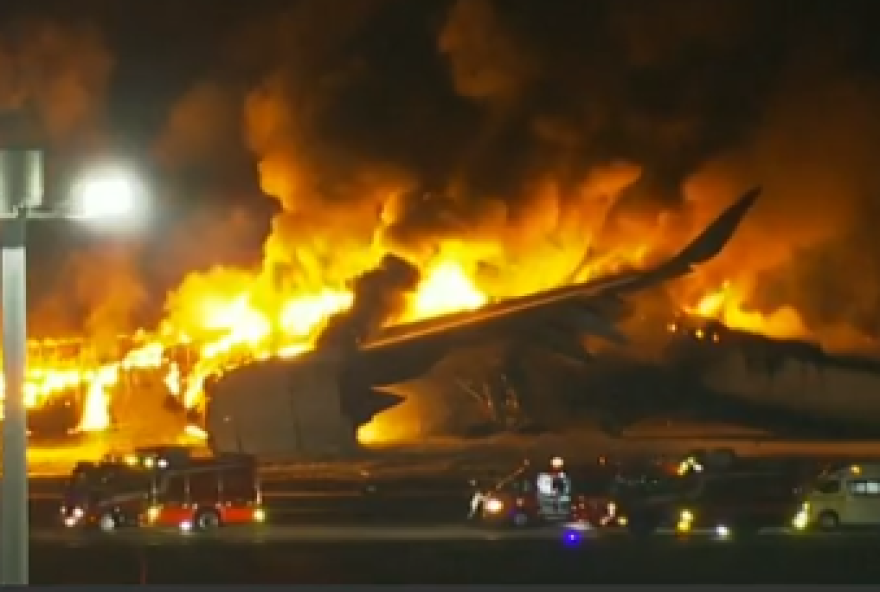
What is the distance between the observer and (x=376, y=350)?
629 cm

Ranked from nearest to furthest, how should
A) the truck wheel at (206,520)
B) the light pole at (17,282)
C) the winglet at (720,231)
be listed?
the light pole at (17,282)
the winglet at (720,231)
the truck wheel at (206,520)

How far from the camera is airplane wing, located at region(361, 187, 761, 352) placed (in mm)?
6219

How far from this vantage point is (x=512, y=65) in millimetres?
6270

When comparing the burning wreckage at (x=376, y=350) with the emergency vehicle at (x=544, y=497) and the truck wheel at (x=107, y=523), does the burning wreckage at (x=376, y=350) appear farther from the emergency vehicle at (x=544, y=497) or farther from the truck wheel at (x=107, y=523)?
the truck wheel at (x=107, y=523)

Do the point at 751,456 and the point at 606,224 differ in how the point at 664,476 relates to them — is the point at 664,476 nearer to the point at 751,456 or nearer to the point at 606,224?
the point at 751,456

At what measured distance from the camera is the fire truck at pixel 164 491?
247 inches

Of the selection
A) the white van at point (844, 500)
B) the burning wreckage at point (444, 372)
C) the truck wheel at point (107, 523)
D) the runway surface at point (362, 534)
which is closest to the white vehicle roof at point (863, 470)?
the white van at point (844, 500)

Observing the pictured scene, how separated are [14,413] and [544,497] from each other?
2178mm

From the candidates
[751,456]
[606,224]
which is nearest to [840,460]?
[751,456]

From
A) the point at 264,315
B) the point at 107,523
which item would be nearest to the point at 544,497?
the point at 264,315

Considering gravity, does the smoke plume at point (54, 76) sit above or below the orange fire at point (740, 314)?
above

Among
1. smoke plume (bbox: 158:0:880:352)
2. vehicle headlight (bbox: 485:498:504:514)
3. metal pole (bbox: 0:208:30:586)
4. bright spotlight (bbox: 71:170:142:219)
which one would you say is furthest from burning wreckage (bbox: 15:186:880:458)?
bright spotlight (bbox: 71:170:142:219)

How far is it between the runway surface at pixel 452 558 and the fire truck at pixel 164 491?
0.08 metres

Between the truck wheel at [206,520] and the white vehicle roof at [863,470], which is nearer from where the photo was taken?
the white vehicle roof at [863,470]
